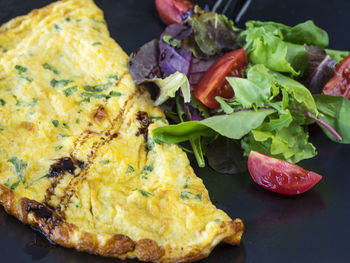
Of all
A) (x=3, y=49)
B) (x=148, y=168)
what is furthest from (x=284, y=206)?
(x=3, y=49)

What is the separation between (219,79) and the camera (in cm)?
411

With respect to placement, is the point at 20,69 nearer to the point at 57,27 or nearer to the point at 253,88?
the point at 57,27

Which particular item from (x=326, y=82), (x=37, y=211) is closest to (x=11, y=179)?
(x=37, y=211)

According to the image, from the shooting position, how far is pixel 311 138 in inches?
171

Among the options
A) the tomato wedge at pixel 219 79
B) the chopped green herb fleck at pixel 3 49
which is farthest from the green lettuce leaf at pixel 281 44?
the chopped green herb fleck at pixel 3 49

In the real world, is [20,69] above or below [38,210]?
above

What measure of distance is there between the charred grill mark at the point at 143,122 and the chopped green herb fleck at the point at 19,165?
86cm

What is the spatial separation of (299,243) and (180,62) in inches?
75.6

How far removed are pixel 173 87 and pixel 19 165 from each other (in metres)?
1.44

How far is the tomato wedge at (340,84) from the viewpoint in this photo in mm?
4414

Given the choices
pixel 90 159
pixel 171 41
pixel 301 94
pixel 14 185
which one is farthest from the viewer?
pixel 171 41

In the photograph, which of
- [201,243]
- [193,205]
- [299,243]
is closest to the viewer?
[201,243]

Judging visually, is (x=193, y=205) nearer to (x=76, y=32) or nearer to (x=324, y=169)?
(x=324, y=169)

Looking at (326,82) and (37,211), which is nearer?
(37,211)
